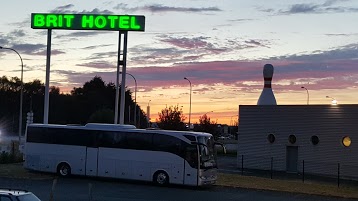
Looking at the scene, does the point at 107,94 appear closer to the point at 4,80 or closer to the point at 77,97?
the point at 77,97

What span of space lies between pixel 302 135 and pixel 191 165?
20.9m

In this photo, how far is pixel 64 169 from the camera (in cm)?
3303

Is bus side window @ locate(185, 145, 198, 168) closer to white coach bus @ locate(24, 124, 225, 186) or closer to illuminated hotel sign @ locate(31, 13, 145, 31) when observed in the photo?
white coach bus @ locate(24, 124, 225, 186)

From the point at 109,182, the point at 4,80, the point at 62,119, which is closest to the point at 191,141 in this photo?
the point at 109,182

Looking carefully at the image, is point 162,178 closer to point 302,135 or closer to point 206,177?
point 206,177

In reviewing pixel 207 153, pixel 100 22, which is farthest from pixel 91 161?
pixel 100 22

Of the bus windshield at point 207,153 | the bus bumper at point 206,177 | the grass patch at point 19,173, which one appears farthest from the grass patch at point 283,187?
the grass patch at point 19,173

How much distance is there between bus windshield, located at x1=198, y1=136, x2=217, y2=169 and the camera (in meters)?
29.4

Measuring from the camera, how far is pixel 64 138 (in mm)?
32938

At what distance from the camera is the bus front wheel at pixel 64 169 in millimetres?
32844

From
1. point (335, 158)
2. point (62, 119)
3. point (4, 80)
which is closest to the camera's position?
point (335, 158)

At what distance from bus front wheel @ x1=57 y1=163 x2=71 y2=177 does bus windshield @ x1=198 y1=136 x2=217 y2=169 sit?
8.17 meters

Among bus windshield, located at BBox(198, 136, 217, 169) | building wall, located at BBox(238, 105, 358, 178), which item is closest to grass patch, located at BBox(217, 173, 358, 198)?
bus windshield, located at BBox(198, 136, 217, 169)

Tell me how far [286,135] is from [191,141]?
2105cm
